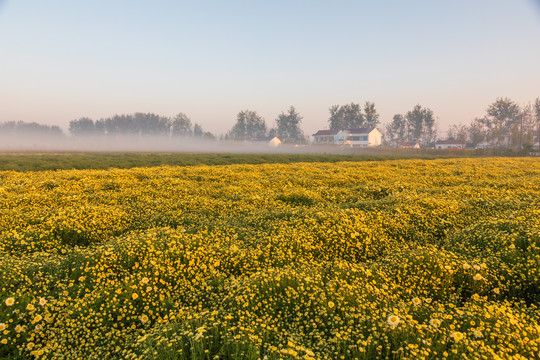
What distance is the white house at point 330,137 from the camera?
148 meters

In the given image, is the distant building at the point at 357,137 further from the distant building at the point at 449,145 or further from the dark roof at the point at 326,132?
the distant building at the point at 449,145

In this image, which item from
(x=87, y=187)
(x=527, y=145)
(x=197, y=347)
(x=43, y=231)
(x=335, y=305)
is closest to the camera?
(x=197, y=347)

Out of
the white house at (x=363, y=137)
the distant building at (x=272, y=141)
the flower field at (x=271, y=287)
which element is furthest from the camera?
the distant building at (x=272, y=141)

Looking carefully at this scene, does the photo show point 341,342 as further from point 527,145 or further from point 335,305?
point 527,145

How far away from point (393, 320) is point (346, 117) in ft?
587

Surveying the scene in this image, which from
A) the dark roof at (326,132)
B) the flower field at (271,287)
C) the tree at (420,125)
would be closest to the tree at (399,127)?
the tree at (420,125)

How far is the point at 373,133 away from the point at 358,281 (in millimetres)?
150977

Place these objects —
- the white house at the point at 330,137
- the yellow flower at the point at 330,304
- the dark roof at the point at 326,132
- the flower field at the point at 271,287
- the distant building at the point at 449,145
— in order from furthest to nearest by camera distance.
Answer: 1. the distant building at the point at 449,145
2. the dark roof at the point at 326,132
3. the white house at the point at 330,137
4. the yellow flower at the point at 330,304
5. the flower field at the point at 271,287

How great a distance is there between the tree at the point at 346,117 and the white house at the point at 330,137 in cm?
1860

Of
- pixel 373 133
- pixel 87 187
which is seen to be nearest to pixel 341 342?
pixel 87 187

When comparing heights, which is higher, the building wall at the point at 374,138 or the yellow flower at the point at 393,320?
the building wall at the point at 374,138

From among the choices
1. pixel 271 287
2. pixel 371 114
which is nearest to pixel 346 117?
pixel 371 114

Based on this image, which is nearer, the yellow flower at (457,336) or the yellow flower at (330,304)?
the yellow flower at (457,336)

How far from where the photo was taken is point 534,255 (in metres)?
5.89
